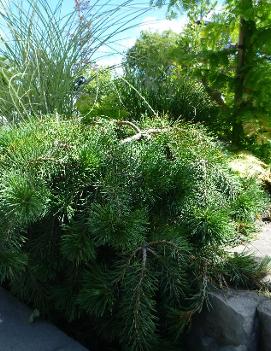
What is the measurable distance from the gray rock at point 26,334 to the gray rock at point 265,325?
65 centimetres

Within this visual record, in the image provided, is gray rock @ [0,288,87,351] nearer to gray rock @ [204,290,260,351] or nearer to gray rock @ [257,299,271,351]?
gray rock @ [204,290,260,351]

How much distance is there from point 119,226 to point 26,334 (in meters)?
0.65

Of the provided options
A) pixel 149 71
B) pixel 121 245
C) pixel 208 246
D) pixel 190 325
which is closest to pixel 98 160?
pixel 121 245

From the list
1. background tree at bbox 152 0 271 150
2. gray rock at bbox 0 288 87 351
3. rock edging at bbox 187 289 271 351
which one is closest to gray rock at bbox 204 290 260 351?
rock edging at bbox 187 289 271 351

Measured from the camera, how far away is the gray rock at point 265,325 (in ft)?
4.93

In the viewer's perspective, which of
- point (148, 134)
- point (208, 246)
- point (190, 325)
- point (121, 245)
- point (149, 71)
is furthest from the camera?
point (149, 71)

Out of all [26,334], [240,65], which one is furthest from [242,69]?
[26,334]

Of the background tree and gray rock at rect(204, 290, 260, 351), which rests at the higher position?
the background tree

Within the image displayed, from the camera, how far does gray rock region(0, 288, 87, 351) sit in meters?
1.58

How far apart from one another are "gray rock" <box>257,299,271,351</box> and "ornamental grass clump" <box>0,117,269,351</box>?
0.15 m

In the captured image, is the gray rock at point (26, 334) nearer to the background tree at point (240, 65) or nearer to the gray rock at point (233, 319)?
the gray rock at point (233, 319)

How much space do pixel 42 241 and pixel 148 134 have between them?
25.5 inches

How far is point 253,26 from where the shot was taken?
11.1 ft

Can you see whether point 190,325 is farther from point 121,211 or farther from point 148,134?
point 148,134
